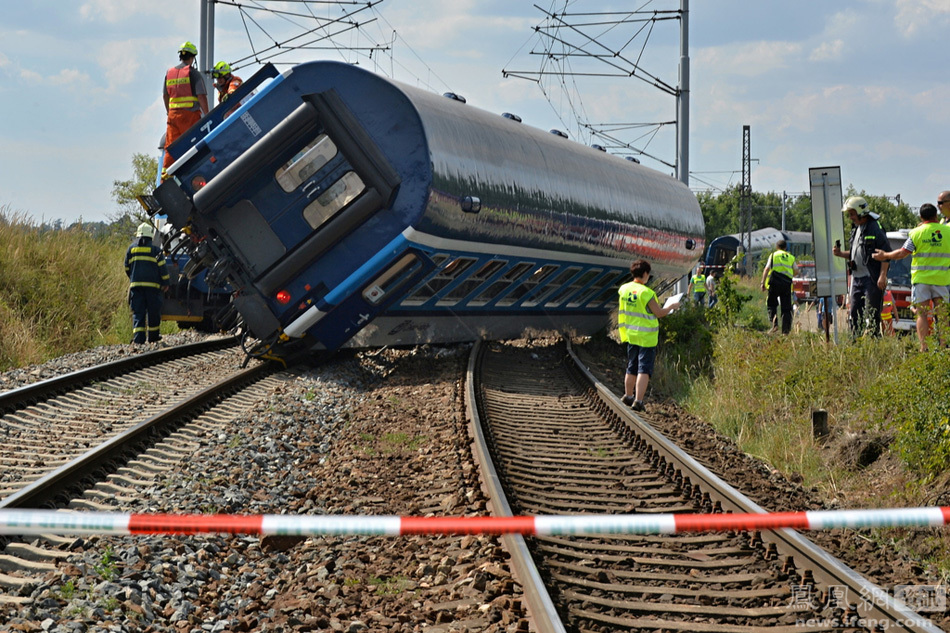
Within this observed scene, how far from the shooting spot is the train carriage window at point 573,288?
17094mm

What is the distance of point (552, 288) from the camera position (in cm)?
1655

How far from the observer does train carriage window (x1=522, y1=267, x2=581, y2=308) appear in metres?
16.2

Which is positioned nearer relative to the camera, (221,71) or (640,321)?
(640,321)

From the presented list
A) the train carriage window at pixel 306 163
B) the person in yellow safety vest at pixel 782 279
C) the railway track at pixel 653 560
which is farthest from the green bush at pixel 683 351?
the train carriage window at pixel 306 163

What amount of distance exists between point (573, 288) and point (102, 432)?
430 inches

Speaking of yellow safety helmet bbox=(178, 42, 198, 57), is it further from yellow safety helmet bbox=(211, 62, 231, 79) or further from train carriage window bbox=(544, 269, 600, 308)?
train carriage window bbox=(544, 269, 600, 308)

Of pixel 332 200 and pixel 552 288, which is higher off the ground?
pixel 332 200

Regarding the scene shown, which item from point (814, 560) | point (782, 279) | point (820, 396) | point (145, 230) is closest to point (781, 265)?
point (782, 279)

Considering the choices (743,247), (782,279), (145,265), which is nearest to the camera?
(145,265)

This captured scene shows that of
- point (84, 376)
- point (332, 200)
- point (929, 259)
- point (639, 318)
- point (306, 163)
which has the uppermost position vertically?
point (306, 163)

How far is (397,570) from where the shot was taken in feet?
15.8

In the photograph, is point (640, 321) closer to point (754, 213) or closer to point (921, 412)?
point (921, 412)

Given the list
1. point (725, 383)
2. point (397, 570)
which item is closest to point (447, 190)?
point (725, 383)

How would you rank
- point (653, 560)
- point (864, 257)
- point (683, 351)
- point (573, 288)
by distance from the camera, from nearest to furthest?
point (653, 560)
point (864, 257)
point (683, 351)
point (573, 288)
